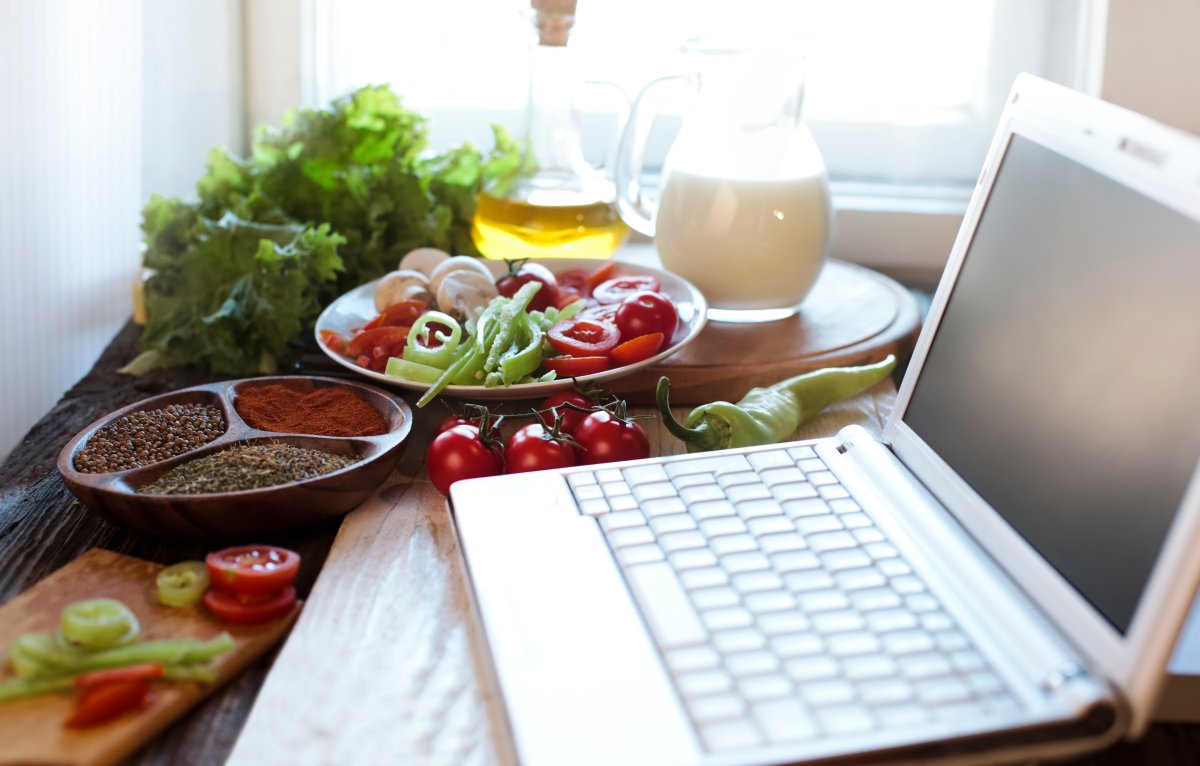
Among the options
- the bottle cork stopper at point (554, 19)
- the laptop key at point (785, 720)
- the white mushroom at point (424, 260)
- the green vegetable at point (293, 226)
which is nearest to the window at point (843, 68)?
the green vegetable at point (293, 226)

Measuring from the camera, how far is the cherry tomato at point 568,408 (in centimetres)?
103

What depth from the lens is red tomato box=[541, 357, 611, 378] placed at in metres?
1.09

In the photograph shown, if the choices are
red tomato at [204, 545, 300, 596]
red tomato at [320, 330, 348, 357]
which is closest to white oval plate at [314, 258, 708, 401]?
red tomato at [320, 330, 348, 357]

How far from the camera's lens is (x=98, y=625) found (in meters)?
0.71

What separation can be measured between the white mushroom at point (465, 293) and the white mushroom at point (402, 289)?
4 cm

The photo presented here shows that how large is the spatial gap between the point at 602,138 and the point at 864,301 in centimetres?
58

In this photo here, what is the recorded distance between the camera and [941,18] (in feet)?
5.63

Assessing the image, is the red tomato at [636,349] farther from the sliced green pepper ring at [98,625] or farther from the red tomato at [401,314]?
the sliced green pepper ring at [98,625]

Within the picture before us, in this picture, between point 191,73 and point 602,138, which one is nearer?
point 191,73

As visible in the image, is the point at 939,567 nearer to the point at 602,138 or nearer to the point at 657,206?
the point at 657,206

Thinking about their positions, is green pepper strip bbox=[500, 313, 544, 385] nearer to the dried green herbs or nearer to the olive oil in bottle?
the dried green herbs

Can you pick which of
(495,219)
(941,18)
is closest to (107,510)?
(495,219)

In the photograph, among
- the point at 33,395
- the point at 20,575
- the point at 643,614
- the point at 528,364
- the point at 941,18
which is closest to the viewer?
the point at 643,614

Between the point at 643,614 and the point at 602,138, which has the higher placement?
the point at 602,138
